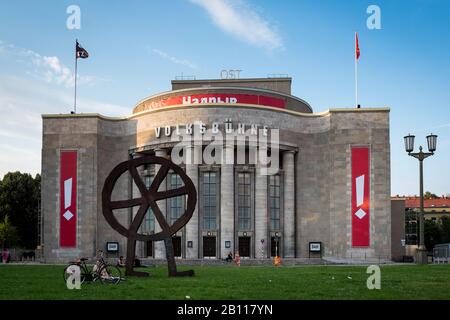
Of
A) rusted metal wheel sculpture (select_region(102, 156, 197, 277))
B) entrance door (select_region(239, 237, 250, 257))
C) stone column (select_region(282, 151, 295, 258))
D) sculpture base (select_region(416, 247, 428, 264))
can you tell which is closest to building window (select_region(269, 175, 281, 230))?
stone column (select_region(282, 151, 295, 258))

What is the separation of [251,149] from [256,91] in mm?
7301

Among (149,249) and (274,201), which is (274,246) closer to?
(274,201)

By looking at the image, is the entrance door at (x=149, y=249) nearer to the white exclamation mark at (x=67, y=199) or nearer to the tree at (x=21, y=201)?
the white exclamation mark at (x=67, y=199)

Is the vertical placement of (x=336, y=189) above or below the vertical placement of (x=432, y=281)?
above

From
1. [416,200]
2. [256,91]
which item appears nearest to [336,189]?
[256,91]

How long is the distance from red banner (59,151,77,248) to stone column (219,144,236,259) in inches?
689

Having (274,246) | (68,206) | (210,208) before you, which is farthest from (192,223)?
(68,206)

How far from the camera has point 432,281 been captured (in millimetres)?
24625

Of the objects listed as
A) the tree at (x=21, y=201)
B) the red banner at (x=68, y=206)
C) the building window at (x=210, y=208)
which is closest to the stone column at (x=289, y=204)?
the building window at (x=210, y=208)

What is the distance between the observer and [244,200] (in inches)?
2591

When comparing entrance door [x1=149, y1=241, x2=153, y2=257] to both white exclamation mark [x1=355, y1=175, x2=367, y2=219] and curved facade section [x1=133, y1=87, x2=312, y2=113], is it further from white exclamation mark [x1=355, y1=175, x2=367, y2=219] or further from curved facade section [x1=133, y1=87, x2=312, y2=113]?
white exclamation mark [x1=355, y1=175, x2=367, y2=219]

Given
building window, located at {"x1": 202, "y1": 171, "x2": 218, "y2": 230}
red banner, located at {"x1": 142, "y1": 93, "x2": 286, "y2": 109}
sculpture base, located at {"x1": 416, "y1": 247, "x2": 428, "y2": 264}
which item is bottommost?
sculpture base, located at {"x1": 416, "y1": 247, "x2": 428, "y2": 264}

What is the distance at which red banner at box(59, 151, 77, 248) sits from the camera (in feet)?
218

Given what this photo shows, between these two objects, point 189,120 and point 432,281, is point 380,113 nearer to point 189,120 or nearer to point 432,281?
point 189,120
